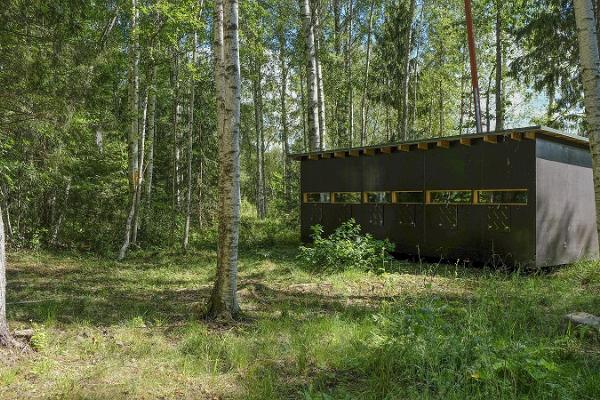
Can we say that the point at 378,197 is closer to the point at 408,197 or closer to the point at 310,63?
the point at 408,197

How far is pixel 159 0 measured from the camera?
1083 cm

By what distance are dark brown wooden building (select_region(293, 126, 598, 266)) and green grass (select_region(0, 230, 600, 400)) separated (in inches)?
85.7

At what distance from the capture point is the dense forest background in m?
7.36

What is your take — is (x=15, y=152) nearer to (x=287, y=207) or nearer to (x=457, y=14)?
(x=287, y=207)

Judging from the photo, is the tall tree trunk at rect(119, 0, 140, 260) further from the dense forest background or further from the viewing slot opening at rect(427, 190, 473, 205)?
the viewing slot opening at rect(427, 190, 473, 205)

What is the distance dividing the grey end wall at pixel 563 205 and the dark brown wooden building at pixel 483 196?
0.07 feet

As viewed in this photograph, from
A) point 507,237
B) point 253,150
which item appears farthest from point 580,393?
point 253,150

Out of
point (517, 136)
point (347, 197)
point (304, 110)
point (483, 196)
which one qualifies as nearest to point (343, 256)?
point (483, 196)

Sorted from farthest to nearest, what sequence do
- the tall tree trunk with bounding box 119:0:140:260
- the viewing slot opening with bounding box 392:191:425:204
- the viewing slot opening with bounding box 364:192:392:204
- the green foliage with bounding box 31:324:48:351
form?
1. the viewing slot opening with bounding box 364:192:392:204
2. the viewing slot opening with bounding box 392:191:425:204
3. the tall tree trunk with bounding box 119:0:140:260
4. the green foliage with bounding box 31:324:48:351

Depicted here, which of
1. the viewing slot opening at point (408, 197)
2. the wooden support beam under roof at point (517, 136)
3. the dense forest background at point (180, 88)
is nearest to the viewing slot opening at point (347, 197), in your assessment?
the viewing slot opening at point (408, 197)

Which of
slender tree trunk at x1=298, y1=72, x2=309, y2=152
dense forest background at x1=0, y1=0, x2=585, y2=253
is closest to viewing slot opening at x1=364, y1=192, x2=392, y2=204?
dense forest background at x1=0, y1=0, x2=585, y2=253

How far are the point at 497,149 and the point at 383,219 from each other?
3594mm

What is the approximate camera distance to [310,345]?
4.66 metres

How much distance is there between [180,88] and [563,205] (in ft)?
39.4
